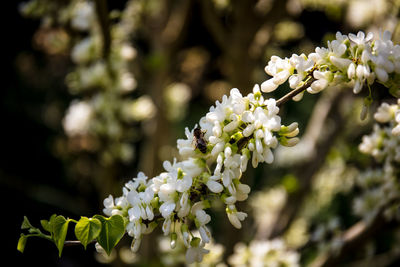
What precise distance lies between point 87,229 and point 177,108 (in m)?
1.55

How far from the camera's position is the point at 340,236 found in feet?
4.12

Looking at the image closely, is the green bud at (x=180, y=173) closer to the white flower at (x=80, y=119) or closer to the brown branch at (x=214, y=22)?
the white flower at (x=80, y=119)

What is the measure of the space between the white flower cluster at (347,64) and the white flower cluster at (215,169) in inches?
2.3

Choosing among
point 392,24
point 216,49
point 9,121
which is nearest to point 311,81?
point 392,24

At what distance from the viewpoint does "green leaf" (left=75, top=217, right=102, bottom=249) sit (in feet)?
1.87

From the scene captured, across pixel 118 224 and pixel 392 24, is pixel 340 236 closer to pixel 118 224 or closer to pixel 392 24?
pixel 392 24

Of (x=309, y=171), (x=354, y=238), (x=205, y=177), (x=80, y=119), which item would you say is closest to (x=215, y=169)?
(x=205, y=177)

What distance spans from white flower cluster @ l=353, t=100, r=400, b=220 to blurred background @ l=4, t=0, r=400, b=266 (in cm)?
9

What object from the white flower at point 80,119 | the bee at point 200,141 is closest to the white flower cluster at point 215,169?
the bee at point 200,141

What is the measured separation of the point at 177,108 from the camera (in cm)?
210

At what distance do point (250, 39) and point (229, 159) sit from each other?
39.0 inches

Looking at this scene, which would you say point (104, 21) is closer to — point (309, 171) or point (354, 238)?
point (354, 238)

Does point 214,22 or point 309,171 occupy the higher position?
point 214,22

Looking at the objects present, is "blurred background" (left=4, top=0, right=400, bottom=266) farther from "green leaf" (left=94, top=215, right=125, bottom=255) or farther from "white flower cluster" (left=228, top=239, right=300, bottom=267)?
"green leaf" (left=94, top=215, right=125, bottom=255)
